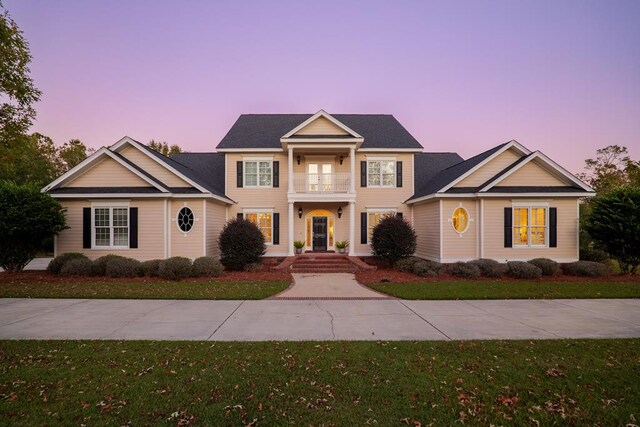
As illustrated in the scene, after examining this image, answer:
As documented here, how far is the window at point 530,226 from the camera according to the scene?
15125mm

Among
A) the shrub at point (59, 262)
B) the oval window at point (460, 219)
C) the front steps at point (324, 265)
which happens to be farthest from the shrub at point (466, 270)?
the shrub at point (59, 262)

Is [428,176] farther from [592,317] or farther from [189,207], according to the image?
[189,207]

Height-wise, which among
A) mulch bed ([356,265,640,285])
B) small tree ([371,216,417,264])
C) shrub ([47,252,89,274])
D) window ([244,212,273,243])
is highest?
window ([244,212,273,243])

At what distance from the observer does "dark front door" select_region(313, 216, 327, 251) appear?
1881 cm

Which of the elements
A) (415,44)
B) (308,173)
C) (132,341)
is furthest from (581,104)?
(132,341)

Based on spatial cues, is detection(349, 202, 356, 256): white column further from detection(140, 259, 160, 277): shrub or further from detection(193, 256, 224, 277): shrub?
detection(140, 259, 160, 277): shrub

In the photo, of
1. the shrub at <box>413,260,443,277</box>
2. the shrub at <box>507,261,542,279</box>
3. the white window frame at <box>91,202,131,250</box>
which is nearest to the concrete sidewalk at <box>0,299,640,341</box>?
the shrub at <box>507,261,542,279</box>

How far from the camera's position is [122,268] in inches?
508

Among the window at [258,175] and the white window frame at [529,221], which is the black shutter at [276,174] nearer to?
the window at [258,175]

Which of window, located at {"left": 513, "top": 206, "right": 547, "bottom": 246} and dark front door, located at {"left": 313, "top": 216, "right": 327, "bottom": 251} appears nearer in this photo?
window, located at {"left": 513, "top": 206, "right": 547, "bottom": 246}

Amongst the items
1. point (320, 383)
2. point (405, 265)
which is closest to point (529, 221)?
point (405, 265)

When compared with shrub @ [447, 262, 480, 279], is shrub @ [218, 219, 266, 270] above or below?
above

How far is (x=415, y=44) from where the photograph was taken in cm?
2188

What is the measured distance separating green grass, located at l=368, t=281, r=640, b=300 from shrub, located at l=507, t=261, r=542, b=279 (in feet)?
3.82
